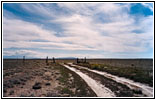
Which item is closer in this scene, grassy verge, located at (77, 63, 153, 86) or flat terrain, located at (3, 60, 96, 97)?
flat terrain, located at (3, 60, 96, 97)

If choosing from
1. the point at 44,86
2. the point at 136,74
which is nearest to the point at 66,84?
the point at 44,86

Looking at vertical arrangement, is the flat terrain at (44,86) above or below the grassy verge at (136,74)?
below

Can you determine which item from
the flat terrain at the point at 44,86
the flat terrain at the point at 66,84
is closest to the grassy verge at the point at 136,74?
the flat terrain at the point at 66,84

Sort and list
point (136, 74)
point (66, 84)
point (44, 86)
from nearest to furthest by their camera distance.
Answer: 1. point (44, 86)
2. point (66, 84)
3. point (136, 74)

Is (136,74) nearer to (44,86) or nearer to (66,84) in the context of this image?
(66,84)

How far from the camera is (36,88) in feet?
39.8

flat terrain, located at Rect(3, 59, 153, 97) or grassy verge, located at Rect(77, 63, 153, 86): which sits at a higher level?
grassy verge, located at Rect(77, 63, 153, 86)

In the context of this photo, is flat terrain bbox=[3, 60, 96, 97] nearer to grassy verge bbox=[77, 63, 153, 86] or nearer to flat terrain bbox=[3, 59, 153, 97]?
flat terrain bbox=[3, 59, 153, 97]

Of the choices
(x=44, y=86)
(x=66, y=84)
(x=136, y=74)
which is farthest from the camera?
(x=136, y=74)

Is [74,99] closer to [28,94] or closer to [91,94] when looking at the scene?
[91,94]

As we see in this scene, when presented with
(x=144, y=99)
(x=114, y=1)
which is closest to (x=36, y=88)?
(x=144, y=99)

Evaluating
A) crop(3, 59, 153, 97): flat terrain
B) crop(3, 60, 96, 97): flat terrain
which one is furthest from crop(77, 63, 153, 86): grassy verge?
crop(3, 60, 96, 97): flat terrain

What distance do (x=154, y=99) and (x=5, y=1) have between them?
1323cm

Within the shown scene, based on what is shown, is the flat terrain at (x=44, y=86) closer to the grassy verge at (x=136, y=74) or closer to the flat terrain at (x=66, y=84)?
the flat terrain at (x=66, y=84)
